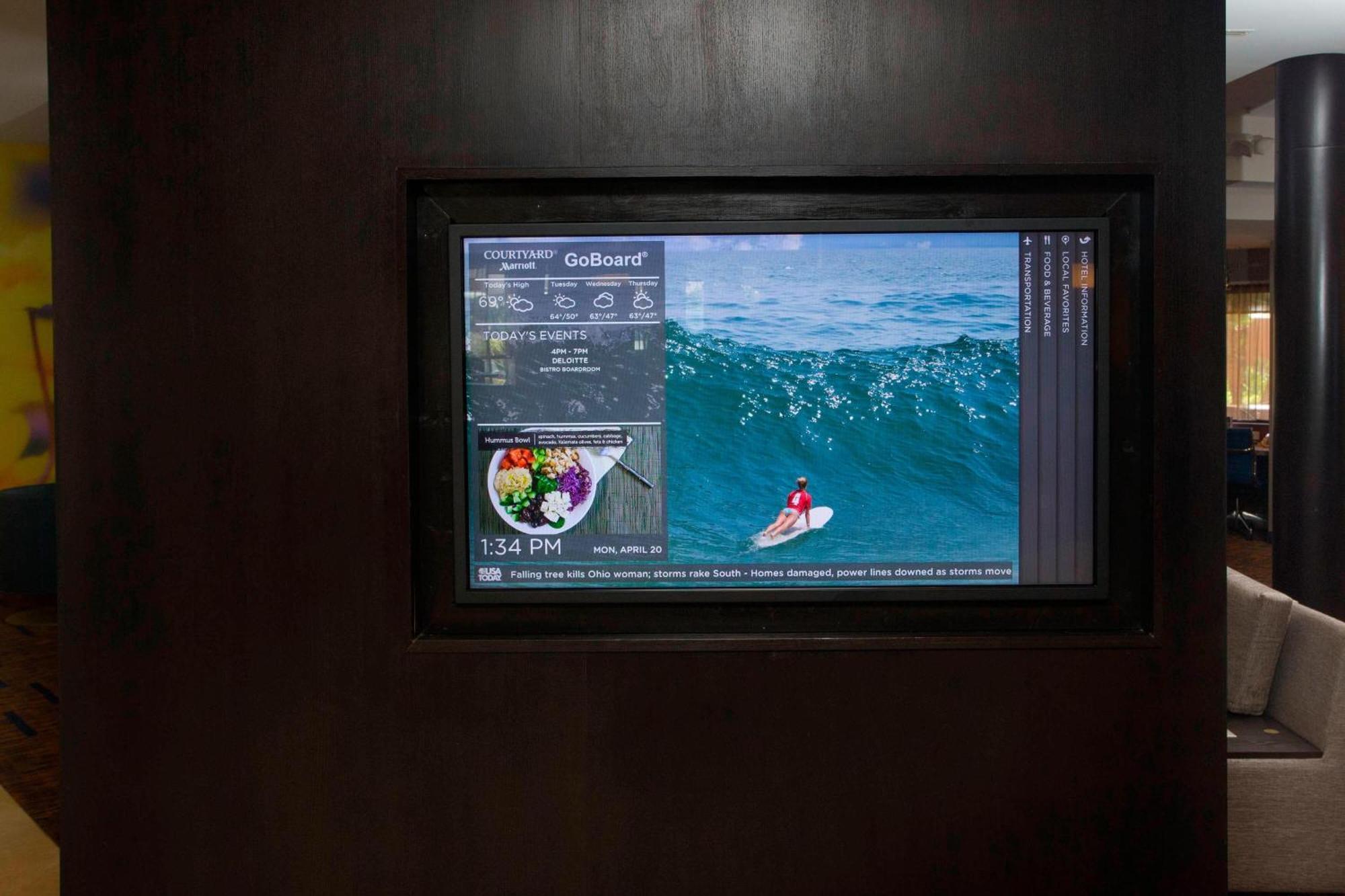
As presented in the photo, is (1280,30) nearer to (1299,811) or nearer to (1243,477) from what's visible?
(1299,811)

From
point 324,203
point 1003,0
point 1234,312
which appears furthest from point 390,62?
point 1234,312

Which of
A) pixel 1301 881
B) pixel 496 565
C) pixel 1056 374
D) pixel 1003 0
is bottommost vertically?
pixel 1301 881

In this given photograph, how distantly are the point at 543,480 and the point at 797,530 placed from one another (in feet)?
1.73

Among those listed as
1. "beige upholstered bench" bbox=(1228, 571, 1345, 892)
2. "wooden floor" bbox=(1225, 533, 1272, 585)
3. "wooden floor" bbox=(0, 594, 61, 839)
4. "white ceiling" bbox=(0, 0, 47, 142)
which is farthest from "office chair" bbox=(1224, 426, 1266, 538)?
"white ceiling" bbox=(0, 0, 47, 142)

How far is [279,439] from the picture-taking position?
2010 millimetres

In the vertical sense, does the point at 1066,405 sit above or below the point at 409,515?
above

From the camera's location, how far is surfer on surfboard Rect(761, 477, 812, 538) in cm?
201

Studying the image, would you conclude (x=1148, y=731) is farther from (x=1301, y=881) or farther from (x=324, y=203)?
(x=324, y=203)

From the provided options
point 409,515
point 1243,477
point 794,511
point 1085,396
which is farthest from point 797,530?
point 1243,477

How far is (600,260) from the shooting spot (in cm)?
198

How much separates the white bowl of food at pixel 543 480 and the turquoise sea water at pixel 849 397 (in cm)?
18

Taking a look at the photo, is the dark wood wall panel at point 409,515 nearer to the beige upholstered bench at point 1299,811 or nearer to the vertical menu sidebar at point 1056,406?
the vertical menu sidebar at point 1056,406

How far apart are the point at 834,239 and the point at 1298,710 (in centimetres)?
187

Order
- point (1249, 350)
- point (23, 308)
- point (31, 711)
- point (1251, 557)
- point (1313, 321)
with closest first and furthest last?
point (31, 711)
point (1313, 321)
point (23, 308)
point (1251, 557)
point (1249, 350)
